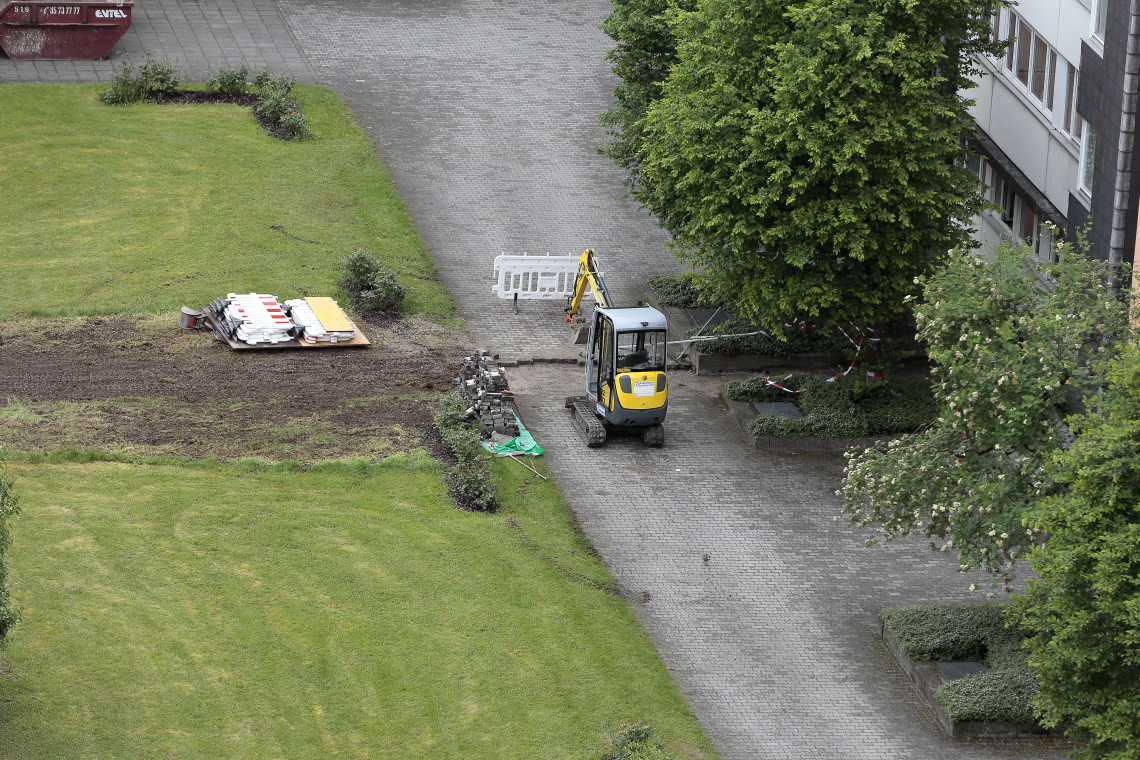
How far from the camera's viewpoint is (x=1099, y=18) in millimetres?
34656

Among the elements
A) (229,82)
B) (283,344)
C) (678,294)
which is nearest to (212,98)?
(229,82)

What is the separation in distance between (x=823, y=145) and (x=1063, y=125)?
9287 mm

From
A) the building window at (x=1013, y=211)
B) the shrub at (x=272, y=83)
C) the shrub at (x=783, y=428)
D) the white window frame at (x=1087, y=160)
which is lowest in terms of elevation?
the shrub at (x=783, y=428)

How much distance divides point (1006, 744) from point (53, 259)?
3004 centimetres

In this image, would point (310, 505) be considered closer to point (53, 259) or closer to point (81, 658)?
point (81, 658)

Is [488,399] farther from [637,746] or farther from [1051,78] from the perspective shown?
[1051,78]

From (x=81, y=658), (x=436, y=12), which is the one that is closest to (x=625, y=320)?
(x=81, y=658)

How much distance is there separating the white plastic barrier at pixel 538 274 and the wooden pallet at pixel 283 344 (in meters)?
4.68

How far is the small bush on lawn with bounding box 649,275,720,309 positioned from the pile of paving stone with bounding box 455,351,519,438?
25.0ft

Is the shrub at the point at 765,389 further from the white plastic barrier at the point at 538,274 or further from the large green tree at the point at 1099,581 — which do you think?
the large green tree at the point at 1099,581

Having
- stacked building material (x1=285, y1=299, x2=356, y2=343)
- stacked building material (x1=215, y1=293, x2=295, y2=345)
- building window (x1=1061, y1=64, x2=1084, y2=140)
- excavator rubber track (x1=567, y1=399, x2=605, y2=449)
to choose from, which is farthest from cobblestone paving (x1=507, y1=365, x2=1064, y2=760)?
building window (x1=1061, y1=64, x2=1084, y2=140)

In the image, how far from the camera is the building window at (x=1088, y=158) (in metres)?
34.8

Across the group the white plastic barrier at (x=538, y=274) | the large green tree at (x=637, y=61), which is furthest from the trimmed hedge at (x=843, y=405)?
the large green tree at (x=637, y=61)

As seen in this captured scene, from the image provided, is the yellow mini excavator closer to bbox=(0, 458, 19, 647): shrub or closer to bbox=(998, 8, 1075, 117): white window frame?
bbox=(998, 8, 1075, 117): white window frame
